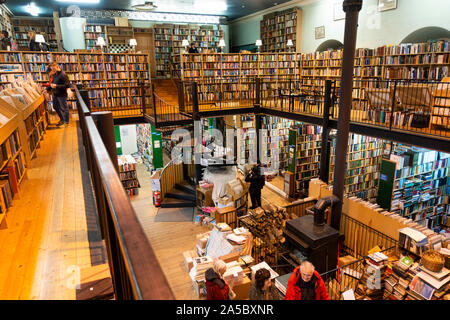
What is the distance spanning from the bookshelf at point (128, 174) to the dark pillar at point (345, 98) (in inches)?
271

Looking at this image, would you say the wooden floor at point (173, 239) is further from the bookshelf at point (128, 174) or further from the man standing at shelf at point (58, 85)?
the man standing at shelf at point (58, 85)

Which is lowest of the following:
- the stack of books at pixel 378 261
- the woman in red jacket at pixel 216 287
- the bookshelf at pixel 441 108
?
the stack of books at pixel 378 261

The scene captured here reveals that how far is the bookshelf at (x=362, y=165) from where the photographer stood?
8664 mm

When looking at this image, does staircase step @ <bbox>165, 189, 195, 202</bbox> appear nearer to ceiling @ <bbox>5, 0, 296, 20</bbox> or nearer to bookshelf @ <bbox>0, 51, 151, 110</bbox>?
bookshelf @ <bbox>0, 51, 151, 110</bbox>

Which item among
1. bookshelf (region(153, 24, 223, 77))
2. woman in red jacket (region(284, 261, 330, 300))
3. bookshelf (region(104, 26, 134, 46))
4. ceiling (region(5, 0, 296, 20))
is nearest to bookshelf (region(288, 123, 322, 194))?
woman in red jacket (region(284, 261, 330, 300))

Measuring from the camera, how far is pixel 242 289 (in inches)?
181

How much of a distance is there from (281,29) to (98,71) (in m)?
8.80

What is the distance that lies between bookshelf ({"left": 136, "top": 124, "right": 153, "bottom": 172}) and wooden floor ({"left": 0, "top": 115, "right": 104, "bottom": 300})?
30.0ft

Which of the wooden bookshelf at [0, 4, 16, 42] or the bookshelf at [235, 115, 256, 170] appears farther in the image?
the bookshelf at [235, 115, 256, 170]

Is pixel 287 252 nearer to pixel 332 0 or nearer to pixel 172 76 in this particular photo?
pixel 332 0

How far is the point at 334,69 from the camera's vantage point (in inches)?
447

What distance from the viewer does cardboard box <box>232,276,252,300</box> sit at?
4.53 m

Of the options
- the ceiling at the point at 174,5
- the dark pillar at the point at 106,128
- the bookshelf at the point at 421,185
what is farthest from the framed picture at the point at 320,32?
the dark pillar at the point at 106,128
